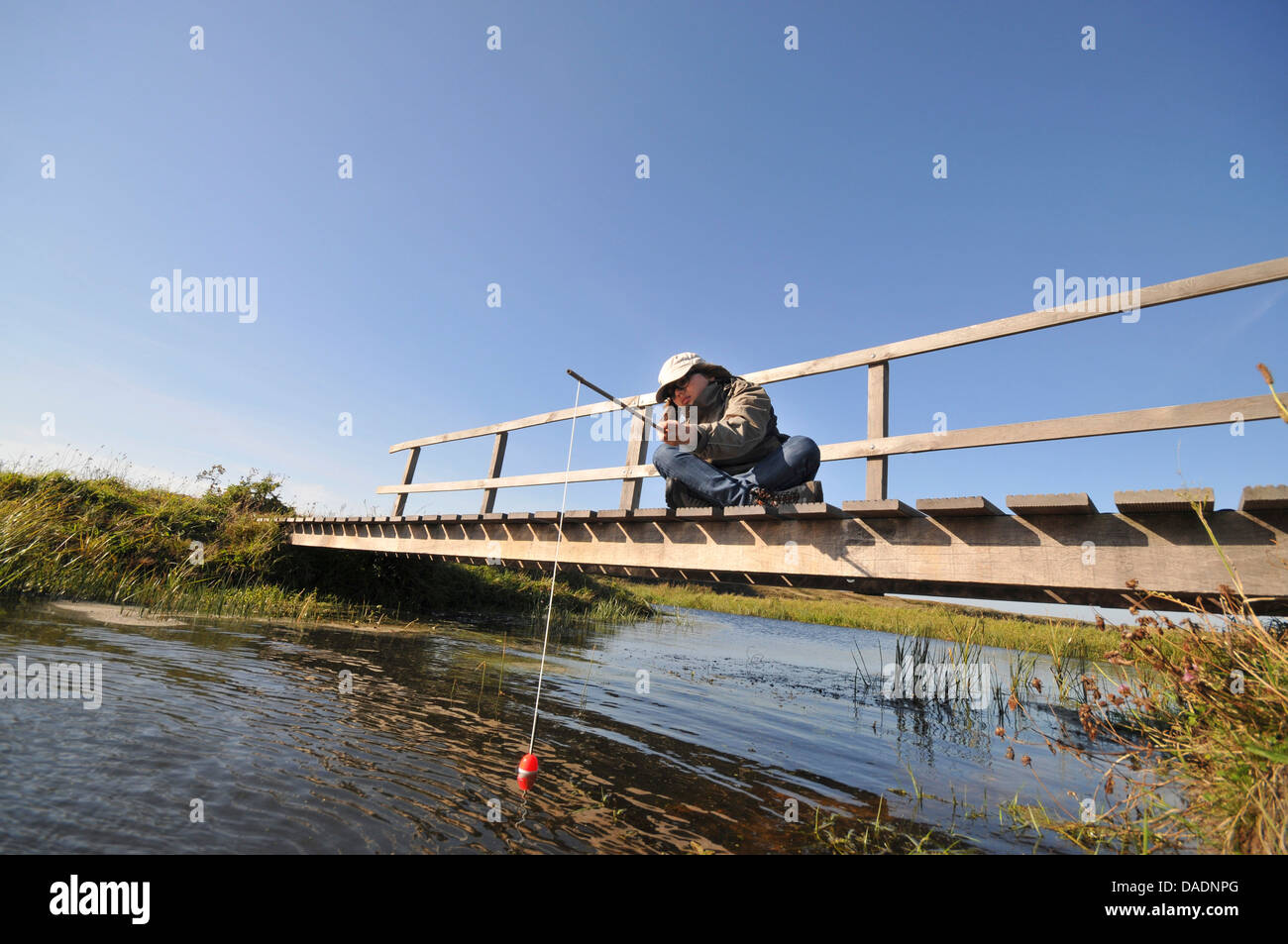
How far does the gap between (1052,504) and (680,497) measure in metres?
3.01

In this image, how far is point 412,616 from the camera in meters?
13.5

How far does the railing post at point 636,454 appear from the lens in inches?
237

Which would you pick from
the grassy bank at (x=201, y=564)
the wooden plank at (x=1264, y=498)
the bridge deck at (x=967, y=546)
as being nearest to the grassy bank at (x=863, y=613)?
the grassy bank at (x=201, y=564)

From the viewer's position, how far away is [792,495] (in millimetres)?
4805

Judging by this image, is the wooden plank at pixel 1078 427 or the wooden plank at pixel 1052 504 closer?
the wooden plank at pixel 1078 427

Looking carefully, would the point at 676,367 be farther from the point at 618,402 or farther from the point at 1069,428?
the point at 1069,428

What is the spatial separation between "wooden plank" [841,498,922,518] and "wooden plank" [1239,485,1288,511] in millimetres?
1669

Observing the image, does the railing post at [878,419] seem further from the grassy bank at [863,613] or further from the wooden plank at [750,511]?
the grassy bank at [863,613]

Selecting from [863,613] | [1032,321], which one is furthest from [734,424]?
[863,613]

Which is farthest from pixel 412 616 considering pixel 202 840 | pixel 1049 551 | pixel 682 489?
pixel 1049 551

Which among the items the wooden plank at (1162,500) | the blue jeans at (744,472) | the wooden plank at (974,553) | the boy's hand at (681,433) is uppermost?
the boy's hand at (681,433)
